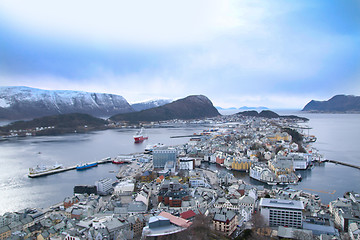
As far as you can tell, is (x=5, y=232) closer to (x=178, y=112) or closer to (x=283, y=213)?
(x=283, y=213)

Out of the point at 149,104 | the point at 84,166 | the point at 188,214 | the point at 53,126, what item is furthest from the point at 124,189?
the point at 149,104

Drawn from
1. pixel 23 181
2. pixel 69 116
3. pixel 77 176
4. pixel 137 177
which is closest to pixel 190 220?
pixel 137 177

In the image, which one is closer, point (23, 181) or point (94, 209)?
point (94, 209)

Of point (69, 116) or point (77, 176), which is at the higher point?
point (69, 116)

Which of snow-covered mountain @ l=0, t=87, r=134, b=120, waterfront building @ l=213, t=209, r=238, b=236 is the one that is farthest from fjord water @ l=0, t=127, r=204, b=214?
snow-covered mountain @ l=0, t=87, r=134, b=120

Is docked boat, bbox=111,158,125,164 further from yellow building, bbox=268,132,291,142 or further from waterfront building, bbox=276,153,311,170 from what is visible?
yellow building, bbox=268,132,291,142

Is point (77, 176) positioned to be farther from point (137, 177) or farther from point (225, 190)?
point (225, 190)
